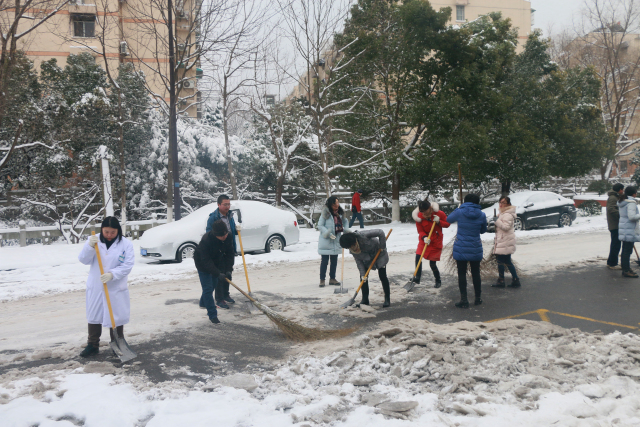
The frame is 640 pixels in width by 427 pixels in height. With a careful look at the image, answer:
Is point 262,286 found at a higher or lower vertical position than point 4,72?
lower

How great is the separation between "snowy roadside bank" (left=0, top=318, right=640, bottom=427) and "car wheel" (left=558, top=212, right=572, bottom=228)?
14.7 meters

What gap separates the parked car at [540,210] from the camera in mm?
17516

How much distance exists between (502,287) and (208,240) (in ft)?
17.1

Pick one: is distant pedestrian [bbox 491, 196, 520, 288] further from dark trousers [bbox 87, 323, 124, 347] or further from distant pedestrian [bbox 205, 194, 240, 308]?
dark trousers [bbox 87, 323, 124, 347]

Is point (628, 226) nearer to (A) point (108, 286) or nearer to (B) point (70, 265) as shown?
(A) point (108, 286)

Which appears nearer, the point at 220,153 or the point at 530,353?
the point at 530,353

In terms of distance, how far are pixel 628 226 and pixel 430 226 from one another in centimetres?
363

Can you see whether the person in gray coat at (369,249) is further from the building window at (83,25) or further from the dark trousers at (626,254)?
the building window at (83,25)

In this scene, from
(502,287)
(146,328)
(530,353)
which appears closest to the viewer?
(530,353)

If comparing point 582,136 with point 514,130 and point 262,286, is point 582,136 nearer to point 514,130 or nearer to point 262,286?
point 514,130

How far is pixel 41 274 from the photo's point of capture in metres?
11.0

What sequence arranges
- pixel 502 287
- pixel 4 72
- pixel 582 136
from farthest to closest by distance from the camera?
pixel 582 136
pixel 4 72
pixel 502 287

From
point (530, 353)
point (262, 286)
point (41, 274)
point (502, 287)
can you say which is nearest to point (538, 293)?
point (502, 287)

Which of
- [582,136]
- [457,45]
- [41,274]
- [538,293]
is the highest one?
[457,45]
